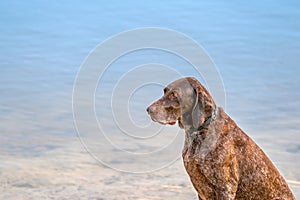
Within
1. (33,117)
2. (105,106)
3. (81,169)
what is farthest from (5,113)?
(81,169)

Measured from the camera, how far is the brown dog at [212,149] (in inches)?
128

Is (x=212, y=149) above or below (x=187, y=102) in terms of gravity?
below

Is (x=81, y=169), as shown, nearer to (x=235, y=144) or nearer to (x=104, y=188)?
(x=104, y=188)

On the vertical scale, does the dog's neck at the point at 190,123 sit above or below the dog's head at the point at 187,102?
below

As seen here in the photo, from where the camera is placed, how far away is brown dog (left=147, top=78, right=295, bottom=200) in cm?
326

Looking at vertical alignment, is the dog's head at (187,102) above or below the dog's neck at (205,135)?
above

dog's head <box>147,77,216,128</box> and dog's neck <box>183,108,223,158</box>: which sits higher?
dog's head <box>147,77,216,128</box>

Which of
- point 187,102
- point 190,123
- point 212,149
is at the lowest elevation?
point 212,149

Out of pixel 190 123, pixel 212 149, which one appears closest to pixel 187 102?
pixel 190 123

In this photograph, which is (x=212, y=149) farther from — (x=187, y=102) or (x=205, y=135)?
(x=187, y=102)

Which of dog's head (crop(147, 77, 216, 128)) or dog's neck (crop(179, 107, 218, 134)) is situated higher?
dog's head (crop(147, 77, 216, 128))

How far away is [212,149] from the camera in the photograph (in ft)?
10.7

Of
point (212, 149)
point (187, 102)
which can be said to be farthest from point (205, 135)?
point (187, 102)

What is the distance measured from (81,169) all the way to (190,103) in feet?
15.9
